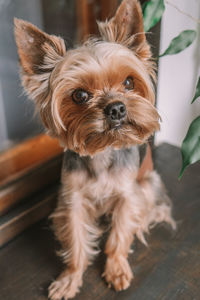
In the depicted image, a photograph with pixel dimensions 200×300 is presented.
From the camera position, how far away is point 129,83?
1048 millimetres

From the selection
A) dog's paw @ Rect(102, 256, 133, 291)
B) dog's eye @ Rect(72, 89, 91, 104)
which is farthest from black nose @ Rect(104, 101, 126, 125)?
dog's paw @ Rect(102, 256, 133, 291)

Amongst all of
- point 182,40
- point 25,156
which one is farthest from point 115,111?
point 25,156

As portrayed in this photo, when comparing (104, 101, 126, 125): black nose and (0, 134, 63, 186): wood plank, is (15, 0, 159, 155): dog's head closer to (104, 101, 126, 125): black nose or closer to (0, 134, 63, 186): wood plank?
(104, 101, 126, 125): black nose

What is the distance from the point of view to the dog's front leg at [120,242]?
119 centimetres

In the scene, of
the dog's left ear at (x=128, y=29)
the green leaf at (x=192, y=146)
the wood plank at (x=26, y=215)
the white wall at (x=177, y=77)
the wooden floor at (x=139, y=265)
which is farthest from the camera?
the white wall at (x=177, y=77)

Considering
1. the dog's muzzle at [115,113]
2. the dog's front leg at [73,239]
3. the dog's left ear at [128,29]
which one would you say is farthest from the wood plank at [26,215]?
the dog's left ear at [128,29]

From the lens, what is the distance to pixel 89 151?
41.0 inches

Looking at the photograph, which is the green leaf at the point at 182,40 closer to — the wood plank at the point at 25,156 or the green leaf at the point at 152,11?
the green leaf at the point at 152,11

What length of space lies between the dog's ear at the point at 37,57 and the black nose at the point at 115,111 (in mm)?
259

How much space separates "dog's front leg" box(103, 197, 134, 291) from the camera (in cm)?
119

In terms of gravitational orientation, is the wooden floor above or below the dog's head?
below

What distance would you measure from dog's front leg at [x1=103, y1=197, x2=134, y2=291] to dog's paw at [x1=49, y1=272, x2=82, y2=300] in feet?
0.39

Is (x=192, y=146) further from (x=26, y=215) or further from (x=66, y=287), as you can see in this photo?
(x=26, y=215)

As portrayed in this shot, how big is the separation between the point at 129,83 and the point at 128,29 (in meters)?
0.19
